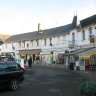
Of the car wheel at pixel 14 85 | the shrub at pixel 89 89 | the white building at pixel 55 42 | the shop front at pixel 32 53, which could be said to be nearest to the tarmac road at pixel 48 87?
the car wheel at pixel 14 85

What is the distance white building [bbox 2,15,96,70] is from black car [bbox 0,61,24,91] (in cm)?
2119

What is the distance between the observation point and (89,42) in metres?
48.9

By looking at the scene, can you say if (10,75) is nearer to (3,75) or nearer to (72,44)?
(3,75)

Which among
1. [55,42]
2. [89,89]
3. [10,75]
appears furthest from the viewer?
[55,42]

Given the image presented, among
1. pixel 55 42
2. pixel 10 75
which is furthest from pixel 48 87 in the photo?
pixel 55 42

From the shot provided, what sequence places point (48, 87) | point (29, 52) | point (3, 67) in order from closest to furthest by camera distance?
point (3, 67) → point (48, 87) → point (29, 52)

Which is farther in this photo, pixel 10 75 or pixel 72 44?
pixel 72 44

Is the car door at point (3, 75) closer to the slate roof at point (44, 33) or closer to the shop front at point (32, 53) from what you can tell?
the slate roof at point (44, 33)

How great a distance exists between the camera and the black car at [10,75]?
17.7 m

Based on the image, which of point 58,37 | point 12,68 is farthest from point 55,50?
point 12,68

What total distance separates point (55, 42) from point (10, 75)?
51.1m

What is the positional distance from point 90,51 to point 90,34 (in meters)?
9.55

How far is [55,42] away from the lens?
2721 inches

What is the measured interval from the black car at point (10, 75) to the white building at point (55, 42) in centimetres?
2119
